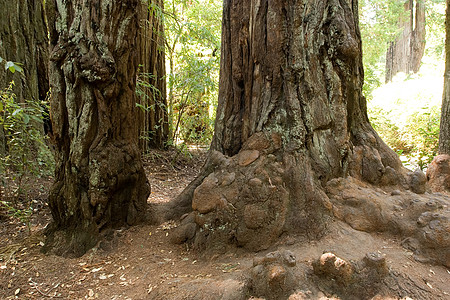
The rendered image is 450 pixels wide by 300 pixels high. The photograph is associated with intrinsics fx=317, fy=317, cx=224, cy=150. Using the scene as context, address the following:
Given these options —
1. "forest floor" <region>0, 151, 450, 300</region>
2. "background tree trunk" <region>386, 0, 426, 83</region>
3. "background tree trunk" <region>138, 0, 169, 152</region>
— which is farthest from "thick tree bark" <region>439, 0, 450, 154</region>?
"background tree trunk" <region>386, 0, 426, 83</region>

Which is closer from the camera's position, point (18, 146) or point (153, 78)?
point (18, 146)

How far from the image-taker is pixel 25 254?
105 inches

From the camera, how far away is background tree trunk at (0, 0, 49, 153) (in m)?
4.54

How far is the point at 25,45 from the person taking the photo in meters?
4.89

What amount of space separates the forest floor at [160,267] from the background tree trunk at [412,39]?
16310 mm

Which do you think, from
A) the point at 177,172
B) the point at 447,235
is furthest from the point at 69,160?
the point at 177,172

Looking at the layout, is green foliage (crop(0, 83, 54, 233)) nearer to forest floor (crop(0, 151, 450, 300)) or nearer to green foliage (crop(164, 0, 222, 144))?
forest floor (crop(0, 151, 450, 300))

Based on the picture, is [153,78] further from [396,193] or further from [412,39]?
[412,39]

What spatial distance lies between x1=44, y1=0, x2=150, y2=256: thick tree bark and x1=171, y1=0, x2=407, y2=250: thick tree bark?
876 millimetres

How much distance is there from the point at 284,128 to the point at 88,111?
170cm

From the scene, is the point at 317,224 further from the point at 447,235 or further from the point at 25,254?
the point at 25,254

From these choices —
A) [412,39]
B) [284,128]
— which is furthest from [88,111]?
[412,39]

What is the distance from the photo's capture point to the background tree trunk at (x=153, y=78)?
645 cm

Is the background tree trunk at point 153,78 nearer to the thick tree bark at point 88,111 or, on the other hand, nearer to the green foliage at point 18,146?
the green foliage at point 18,146
